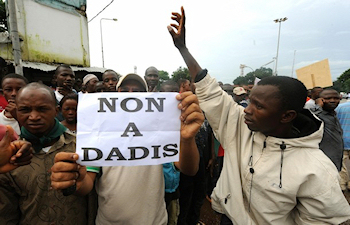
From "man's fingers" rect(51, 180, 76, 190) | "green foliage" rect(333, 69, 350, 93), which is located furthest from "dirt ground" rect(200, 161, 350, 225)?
"green foliage" rect(333, 69, 350, 93)

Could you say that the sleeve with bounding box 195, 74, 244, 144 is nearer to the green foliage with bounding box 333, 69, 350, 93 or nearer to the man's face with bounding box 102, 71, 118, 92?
the man's face with bounding box 102, 71, 118, 92

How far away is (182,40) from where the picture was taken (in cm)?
173

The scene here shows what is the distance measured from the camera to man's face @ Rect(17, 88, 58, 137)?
1352mm

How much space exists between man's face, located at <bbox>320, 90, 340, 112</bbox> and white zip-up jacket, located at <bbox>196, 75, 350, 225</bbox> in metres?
2.72

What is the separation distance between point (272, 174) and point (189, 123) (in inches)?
28.2

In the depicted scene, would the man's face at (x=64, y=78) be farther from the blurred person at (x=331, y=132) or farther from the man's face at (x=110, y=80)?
the blurred person at (x=331, y=132)

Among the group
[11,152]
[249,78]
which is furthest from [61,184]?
[249,78]

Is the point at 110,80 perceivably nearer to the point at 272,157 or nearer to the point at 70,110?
the point at 70,110

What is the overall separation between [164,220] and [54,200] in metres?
0.84

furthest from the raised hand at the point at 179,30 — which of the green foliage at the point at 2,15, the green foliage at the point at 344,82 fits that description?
the green foliage at the point at 344,82

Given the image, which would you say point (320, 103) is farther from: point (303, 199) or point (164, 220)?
point (164, 220)

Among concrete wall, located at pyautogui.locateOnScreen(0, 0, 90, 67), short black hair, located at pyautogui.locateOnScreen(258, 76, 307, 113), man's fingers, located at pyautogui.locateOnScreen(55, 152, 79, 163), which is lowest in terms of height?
man's fingers, located at pyautogui.locateOnScreen(55, 152, 79, 163)

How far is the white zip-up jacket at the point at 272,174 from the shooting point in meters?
1.27

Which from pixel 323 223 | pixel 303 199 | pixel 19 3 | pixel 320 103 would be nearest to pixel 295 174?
pixel 303 199
